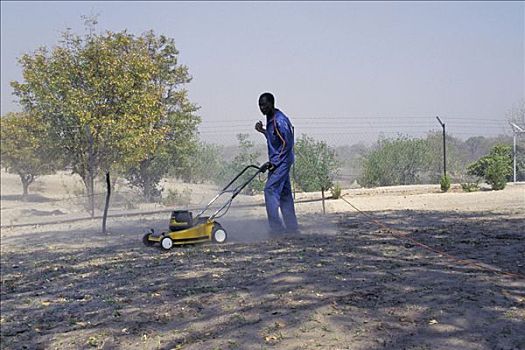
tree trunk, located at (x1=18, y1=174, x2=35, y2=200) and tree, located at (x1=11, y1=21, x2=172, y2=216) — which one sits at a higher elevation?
tree, located at (x1=11, y1=21, x2=172, y2=216)

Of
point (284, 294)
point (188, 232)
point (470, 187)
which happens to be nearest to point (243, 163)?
point (470, 187)

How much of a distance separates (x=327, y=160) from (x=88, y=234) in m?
10.6

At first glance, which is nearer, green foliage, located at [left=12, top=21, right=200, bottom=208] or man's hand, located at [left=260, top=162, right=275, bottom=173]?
man's hand, located at [left=260, top=162, right=275, bottom=173]

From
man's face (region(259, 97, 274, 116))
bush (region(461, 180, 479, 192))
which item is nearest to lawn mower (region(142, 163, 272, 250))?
man's face (region(259, 97, 274, 116))

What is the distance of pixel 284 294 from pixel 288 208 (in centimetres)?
421

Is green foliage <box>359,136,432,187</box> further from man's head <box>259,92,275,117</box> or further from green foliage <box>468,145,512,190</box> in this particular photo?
man's head <box>259,92,275,117</box>

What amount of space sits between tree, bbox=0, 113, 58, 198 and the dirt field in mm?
8076

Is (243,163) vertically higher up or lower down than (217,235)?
higher up

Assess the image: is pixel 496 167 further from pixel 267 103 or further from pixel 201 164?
pixel 201 164

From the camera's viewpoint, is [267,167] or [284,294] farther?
[267,167]

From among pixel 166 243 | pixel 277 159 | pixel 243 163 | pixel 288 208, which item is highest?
pixel 243 163

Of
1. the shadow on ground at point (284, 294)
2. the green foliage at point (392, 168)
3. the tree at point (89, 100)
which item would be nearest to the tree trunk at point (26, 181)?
the tree at point (89, 100)

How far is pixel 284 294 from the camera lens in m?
5.36

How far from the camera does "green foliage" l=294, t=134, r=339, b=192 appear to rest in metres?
20.8
